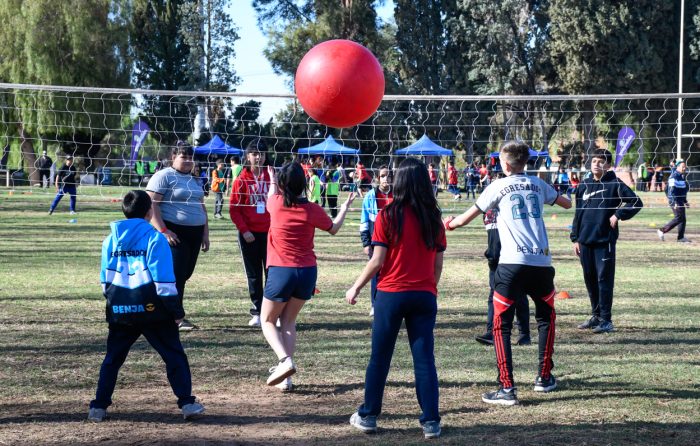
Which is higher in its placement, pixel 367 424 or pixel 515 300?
pixel 515 300

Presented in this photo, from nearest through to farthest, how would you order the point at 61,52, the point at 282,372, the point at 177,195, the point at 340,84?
1. the point at 282,372
2. the point at 340,84
3. the point at 177,195
4. the point at 61,52

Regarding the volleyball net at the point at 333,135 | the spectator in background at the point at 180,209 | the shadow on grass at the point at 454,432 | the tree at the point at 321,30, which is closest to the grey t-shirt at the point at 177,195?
the spectator in background at the point at 180,209

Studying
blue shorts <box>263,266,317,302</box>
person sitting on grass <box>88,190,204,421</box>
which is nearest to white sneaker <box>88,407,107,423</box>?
person sitting on grass <box>88,190,204,421</box>

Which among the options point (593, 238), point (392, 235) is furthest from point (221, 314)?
point (392, 235)

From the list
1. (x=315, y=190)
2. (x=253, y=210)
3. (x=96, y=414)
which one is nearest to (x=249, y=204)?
(x=253, y=210)

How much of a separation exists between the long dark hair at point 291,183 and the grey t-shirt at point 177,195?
6.64ft

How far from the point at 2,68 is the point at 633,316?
36182 mm

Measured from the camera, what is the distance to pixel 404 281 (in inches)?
227

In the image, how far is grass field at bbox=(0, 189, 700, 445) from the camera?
5.83m

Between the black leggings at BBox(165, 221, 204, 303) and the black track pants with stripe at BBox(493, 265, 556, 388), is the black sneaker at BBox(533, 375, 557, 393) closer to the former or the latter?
the black track pants with stripe at BBox(493, 265, 556, 388)

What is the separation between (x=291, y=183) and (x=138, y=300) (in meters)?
1.62

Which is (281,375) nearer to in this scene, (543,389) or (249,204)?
(543,389)

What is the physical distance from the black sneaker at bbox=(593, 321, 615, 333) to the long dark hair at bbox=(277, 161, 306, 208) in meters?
4.04

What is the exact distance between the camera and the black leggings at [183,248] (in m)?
8.80
